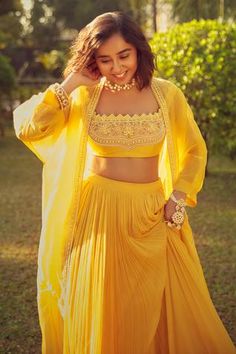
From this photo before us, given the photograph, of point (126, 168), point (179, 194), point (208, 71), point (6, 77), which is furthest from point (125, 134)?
point (6, 77)

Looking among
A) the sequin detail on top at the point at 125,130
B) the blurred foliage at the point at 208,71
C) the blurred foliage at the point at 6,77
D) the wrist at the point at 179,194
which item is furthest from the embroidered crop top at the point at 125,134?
the blurred foliage at the point at 6,77

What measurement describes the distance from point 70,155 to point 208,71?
17.3 feet

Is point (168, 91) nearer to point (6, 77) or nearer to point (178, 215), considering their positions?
point (178, 215)

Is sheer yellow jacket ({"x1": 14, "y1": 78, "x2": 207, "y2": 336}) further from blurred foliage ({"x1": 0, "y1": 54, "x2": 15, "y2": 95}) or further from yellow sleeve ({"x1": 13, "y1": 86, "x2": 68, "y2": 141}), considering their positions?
blurred foliage ({"x1": 0, "y1": 54, "x2": 15, "y2": 95})

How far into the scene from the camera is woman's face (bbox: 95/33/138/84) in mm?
2416

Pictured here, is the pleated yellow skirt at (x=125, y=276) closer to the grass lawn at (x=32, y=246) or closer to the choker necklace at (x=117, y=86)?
the choker necklace at (x=117, y=86)

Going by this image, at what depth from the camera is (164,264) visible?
2734 millimetres

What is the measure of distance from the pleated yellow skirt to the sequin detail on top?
0.20m

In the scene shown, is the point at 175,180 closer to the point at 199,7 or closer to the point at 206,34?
the point at 206,34

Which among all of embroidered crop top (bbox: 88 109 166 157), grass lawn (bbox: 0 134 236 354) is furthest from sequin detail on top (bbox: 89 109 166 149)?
grass lawn (bbox: 0 134 236 354)

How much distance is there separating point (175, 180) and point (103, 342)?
0.83 meters

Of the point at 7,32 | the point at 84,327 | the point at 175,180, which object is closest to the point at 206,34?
the point at 175,180

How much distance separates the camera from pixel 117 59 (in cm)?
244

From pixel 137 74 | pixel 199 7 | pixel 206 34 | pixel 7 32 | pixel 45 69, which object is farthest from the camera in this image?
pixel 45 69
